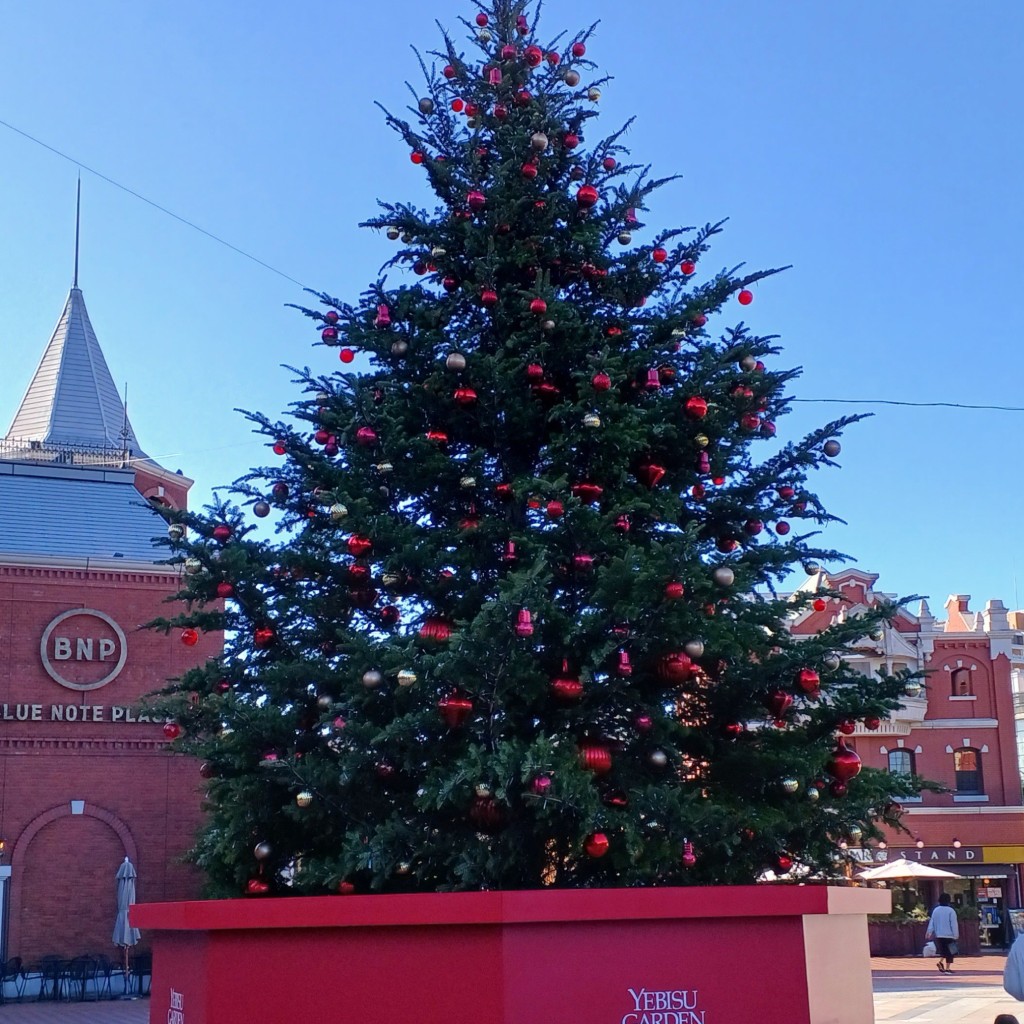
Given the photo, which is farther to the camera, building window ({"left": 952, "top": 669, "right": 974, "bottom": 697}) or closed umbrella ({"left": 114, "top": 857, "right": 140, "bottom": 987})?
building window ({"left": 952, "top": 669, "right": 974, "bottom": 697})

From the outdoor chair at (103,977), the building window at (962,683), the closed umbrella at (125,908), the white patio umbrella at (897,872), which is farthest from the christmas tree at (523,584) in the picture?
the building window at (962,683)

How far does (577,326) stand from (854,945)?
4.22 m

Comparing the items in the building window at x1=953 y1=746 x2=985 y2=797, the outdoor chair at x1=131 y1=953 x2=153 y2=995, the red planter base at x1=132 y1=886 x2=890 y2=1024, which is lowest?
the outdoor chair at x1=131 y1=953 x2=153 y2=995

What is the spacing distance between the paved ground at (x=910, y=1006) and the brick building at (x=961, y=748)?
10.5 m

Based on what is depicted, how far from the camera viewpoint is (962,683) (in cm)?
3897

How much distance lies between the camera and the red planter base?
5730 millimetres

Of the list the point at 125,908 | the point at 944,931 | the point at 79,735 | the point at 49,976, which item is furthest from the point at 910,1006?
the point at 79,735

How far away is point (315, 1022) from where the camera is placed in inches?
239

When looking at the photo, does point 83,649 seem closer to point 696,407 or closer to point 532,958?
point 696,407

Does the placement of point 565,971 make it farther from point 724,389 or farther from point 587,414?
point 724,389

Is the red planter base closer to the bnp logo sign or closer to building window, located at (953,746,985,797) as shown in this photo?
the bnp logo sign

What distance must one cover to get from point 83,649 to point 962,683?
87.6 feet

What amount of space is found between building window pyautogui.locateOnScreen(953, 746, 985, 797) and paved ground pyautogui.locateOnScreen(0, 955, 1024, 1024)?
38.0 ft

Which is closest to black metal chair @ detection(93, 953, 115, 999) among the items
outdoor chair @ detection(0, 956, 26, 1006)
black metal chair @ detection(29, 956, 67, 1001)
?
black metal chair @ detection(29, 956, 67, 1001)
